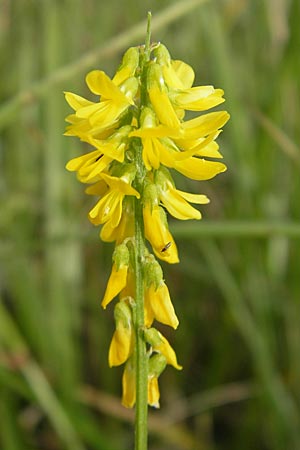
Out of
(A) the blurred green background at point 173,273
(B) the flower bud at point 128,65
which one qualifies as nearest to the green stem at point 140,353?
(B) the flower bud at point 128,65

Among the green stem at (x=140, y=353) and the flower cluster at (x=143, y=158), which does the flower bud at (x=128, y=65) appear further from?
the green stem at (x=140, y=353)

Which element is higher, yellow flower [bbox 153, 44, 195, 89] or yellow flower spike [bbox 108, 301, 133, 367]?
yellow flower [bbox 153, 44, 195, 89]

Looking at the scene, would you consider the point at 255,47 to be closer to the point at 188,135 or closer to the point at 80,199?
the point at 80,199

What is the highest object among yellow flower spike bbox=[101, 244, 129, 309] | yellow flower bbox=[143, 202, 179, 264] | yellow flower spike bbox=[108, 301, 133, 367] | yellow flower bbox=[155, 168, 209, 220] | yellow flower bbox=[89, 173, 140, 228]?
yellow flower bbox=[155, 168, 209, 220]

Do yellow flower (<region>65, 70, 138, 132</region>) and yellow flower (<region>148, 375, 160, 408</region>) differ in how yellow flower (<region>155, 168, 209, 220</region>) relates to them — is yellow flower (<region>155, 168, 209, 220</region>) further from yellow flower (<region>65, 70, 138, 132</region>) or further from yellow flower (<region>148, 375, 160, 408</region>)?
yellow flower (<region>148, 375, 160, 408</region>)

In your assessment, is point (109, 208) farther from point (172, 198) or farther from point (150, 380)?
point (150, 380)

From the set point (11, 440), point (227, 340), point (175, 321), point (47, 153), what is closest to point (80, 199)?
point (47, 153)

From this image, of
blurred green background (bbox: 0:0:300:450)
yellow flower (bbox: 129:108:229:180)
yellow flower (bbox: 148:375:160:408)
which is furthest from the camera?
blurred green background (bbox: 0:0:300:450)

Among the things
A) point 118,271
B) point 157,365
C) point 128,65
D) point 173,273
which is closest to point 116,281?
point 118,271

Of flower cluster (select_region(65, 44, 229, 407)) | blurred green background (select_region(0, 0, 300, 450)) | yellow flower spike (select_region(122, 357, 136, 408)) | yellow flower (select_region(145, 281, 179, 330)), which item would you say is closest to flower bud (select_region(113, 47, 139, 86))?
flower cluster (select_region(65, 44, 229, 407))
